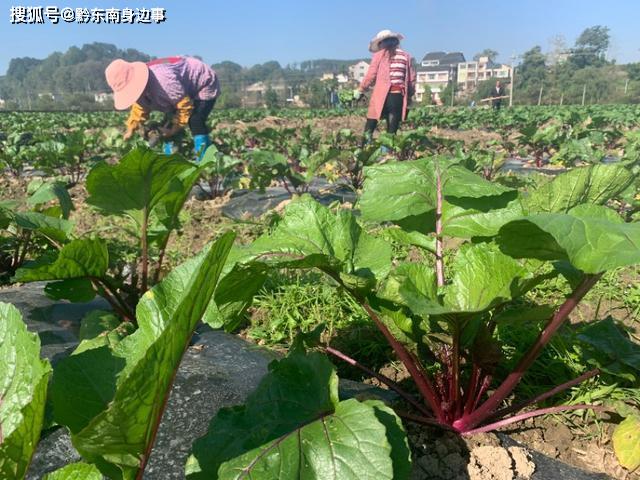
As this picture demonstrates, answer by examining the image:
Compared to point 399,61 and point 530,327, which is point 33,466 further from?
point 399,61

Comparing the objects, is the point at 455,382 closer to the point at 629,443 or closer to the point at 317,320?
the point at 629,443

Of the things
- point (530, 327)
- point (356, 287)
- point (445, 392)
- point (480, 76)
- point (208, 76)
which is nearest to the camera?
point (356, 287)

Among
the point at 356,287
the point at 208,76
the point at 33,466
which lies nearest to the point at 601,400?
the point at 356,287

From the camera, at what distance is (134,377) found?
0.57 m

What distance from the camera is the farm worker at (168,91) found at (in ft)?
19.1

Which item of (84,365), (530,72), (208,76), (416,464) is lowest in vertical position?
(416,464)

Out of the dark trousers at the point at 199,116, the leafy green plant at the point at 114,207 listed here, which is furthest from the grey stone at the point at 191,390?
the dark trousers at the point at 199,116

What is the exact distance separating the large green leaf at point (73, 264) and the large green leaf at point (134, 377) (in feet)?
2.44

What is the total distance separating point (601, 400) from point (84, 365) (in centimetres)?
136

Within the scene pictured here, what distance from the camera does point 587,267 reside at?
0.79 metres

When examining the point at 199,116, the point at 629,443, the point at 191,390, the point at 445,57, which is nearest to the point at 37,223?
the point at 191,390

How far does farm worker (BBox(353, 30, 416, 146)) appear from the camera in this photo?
23.3ft

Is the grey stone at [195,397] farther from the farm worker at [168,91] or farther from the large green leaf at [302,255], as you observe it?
the farm worker at [168,91]

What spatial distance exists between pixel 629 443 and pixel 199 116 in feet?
20.7
